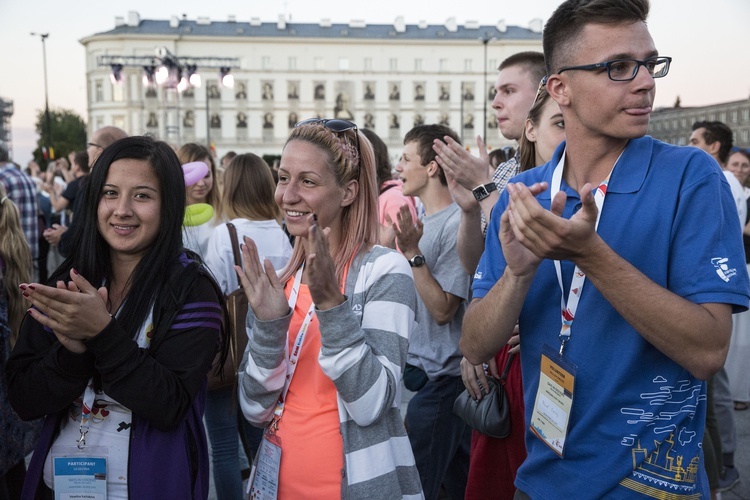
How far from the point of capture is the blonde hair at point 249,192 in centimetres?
429

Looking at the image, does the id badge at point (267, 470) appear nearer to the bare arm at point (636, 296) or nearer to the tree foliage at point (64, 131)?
the bare arm at point (636, 296)

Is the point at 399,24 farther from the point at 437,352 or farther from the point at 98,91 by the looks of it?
the point at 437,352

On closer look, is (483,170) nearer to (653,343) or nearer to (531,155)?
(531,155)

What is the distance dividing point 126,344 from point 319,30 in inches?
3100

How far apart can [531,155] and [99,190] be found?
181 cm

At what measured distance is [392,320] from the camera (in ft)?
6.51

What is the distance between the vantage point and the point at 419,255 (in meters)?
3.11

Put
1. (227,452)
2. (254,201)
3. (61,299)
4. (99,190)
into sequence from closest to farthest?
(61,299) < (99,190) < (227,452) < (254,201)

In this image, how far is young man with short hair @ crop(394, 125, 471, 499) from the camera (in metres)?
3.09

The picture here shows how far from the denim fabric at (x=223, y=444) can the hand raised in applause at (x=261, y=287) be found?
194 cm

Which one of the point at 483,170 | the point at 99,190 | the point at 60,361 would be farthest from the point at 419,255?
the point at 60,361

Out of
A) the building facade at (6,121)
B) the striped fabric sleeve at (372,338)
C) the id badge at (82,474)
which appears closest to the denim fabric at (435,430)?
the striped fabric sleeve at (372,338)

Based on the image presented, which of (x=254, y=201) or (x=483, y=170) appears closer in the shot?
(x=483, y=170)

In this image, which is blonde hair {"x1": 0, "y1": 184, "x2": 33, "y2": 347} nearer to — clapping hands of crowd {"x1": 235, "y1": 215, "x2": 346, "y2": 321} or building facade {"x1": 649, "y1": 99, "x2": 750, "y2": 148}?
clapping hands of crowd {"x1": 235, "y1": 215, "x2": 346, "y2": 321}
